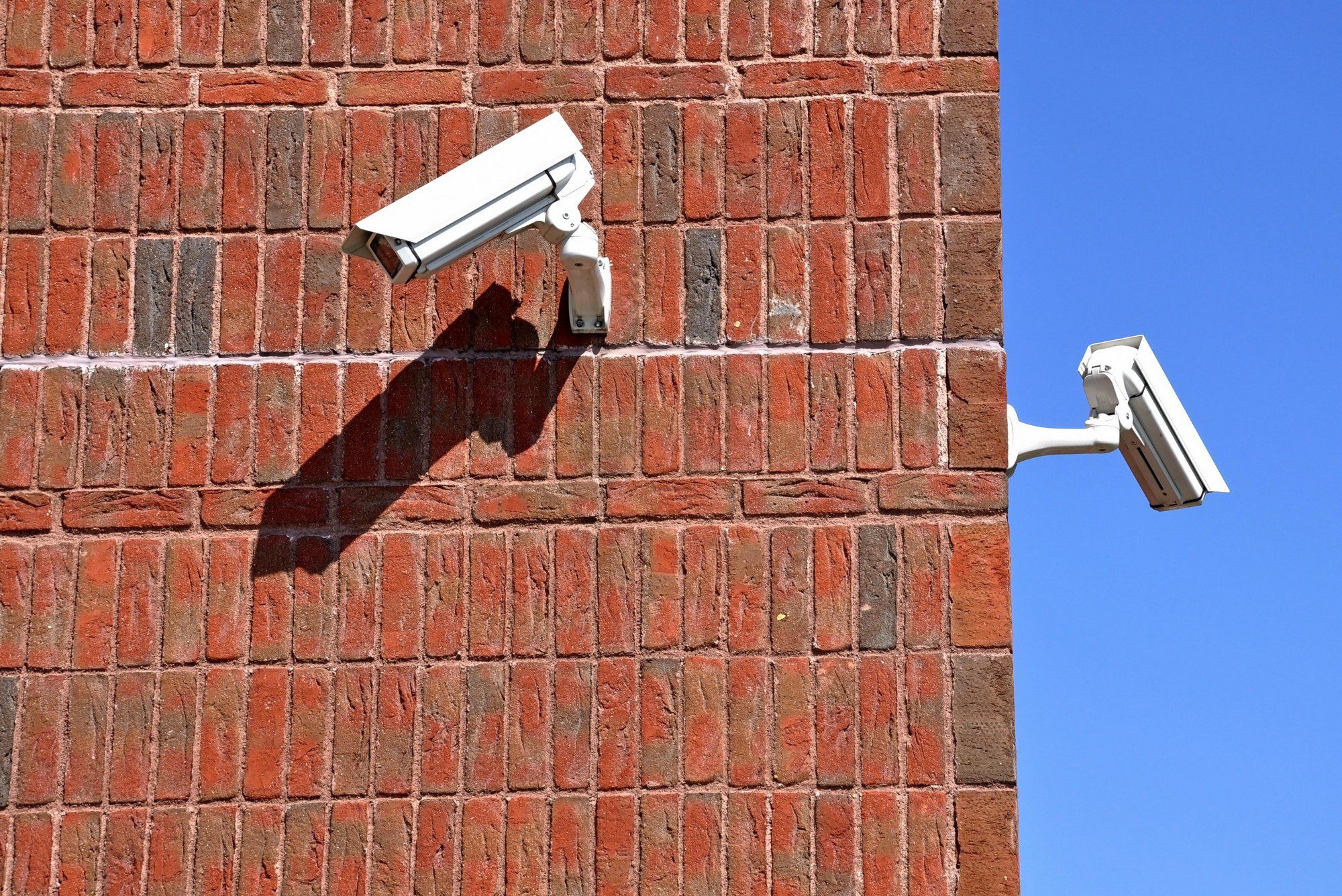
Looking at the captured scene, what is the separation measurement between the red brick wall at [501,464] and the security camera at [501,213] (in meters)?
0.26

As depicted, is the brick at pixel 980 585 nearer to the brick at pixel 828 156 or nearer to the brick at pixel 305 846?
the brick at pixel 828 156

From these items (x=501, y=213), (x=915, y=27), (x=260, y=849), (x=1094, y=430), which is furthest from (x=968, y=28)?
(x=260, y=849)

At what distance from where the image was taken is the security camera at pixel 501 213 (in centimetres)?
396

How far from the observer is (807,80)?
4.54m

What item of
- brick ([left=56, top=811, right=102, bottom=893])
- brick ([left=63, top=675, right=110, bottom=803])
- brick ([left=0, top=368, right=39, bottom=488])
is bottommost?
brick ([left=56, top=811, right=102, bottom=893])

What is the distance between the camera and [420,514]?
431 centimetres

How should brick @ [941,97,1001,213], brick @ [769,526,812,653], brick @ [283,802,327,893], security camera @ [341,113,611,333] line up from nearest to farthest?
security camera @ [341,113,611,333] → brick @ [283,802,327,893] → brick @ [769,526,812,653] → brick @ [941,97,1001,213]

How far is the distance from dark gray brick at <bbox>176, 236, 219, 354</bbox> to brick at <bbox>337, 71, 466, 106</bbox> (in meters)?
0.54

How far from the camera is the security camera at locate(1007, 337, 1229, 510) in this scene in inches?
183

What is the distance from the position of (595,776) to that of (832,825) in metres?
0.59

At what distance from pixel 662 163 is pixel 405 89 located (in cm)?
71

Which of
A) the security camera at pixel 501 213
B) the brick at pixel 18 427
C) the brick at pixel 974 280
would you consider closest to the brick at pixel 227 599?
the brick at pixel 18 427

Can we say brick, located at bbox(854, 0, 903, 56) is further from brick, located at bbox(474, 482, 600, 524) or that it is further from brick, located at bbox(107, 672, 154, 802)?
brick, located at bbox(107, 672, 154, 802)

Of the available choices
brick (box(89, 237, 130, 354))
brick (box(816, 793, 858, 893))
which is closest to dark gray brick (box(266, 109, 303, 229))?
brick (box(89, 237, 130, 354))
